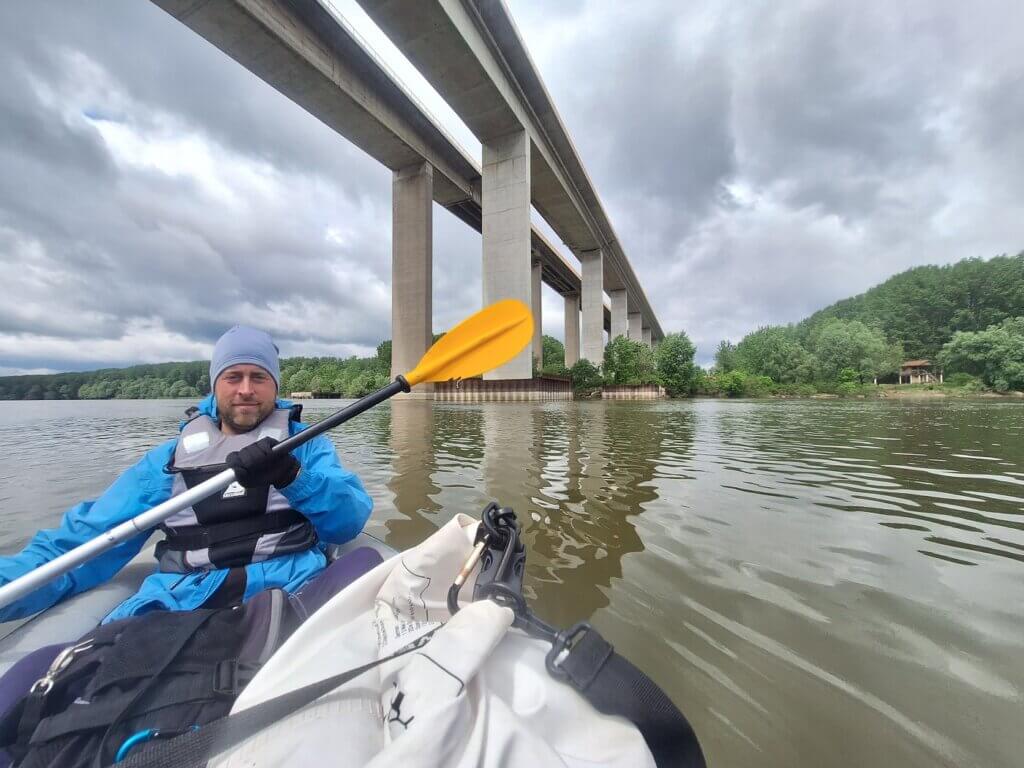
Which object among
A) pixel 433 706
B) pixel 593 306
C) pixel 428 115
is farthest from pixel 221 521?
pixel 593 306

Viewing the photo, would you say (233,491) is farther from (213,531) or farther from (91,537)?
(91,537)

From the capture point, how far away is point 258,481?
152 cm

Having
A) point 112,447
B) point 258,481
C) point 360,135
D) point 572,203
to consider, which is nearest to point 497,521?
point 258,481

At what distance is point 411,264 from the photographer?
24.0 meters

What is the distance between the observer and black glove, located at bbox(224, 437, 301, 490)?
147cm

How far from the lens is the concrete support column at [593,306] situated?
3488cm

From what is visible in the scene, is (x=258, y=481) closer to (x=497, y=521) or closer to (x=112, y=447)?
(x=497, y=521)

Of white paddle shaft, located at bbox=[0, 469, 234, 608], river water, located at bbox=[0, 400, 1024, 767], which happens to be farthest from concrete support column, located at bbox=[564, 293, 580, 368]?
white paddle shaft, located at bbox=[0, 469, 234, 608]

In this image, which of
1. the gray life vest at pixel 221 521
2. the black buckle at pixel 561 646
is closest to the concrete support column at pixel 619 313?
the gray life vest at pixel 221 521

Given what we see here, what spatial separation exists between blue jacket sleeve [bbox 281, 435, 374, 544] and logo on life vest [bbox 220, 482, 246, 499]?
6.8 inches

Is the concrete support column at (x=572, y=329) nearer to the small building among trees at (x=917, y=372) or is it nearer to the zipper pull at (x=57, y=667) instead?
the small building among trees at (x=917, y=372)

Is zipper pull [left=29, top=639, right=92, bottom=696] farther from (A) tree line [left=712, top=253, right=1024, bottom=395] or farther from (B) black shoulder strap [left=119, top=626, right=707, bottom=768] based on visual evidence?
(A) tree line [left=712, top=253, right=1024, bottom=395]

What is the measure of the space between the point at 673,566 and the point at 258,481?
204 cm

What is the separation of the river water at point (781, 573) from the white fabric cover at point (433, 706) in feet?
2.15
